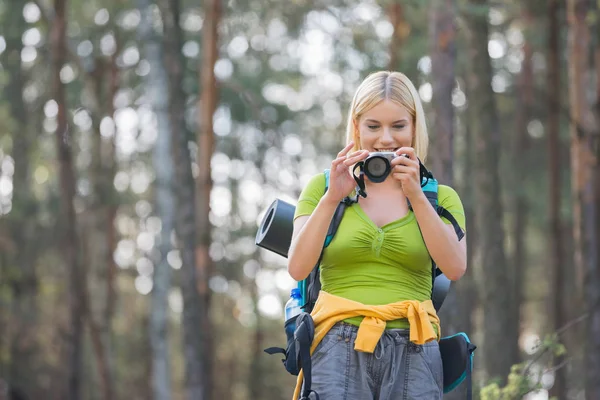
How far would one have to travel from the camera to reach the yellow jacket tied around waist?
3.58 meters

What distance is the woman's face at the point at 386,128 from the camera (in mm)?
3801

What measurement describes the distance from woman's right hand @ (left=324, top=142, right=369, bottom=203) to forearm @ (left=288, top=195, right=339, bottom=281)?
27mm

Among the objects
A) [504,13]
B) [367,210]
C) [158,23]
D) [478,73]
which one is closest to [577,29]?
[478,73]

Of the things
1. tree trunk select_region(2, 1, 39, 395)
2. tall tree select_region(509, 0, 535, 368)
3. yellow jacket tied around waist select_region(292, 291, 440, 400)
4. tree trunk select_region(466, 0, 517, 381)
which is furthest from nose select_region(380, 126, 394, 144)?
tall tree select_region(509, 0, 535, 368)

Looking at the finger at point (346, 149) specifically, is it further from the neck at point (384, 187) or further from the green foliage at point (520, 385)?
the green foliage at point (520, 385)

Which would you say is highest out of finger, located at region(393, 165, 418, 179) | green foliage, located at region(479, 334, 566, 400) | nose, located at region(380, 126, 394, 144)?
nose, located at region(380, 126, 394, 144)

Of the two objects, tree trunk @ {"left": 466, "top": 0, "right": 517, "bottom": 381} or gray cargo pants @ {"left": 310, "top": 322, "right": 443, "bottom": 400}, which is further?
tree trunk @ {"left": 466, "top": 0, "right": 517, "bottom": 381}

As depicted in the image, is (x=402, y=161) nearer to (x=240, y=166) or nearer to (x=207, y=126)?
(x=207, y=126)

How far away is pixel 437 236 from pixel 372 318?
1.22 feet

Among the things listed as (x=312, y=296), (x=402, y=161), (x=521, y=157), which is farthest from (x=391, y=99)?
(x=521, y=157)

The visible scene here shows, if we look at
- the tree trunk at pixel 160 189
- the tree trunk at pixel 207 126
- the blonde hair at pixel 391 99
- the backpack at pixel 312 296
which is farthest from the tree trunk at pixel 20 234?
the blonde hair at pixel 391 99

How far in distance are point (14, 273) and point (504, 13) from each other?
39.2ft

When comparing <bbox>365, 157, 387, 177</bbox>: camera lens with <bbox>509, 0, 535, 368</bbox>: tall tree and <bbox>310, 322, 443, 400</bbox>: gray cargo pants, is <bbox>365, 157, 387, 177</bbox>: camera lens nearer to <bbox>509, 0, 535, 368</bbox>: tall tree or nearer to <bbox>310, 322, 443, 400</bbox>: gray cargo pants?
<bbox>310, 322, 443, 400</bbox>: gray cargo pants

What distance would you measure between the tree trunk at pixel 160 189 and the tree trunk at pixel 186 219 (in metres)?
0.26
